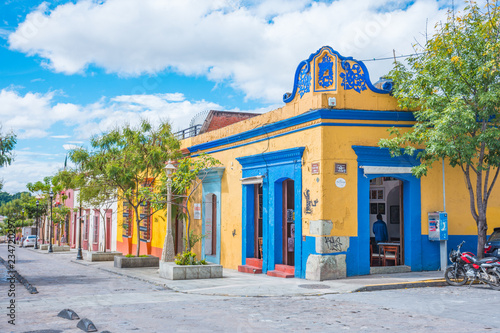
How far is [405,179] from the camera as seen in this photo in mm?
13945

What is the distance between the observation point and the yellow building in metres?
13.2

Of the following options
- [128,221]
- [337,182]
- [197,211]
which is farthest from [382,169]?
[128,221]

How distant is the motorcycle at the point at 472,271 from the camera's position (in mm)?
11227

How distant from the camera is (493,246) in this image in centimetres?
1269

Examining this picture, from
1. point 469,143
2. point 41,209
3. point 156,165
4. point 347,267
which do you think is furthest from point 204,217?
point 41,209

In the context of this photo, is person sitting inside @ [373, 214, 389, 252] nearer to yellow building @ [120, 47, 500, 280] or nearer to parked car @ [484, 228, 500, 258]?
yellow building @ [120, 47, 500, 280]

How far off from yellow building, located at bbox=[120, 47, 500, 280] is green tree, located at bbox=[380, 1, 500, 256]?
2.46 ft

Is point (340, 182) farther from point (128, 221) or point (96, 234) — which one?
point (96, 234)

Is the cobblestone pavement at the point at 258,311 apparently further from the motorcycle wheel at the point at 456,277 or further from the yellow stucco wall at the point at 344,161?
the yellow stucco wall at the point at 344,161

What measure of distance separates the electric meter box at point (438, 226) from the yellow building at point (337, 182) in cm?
9

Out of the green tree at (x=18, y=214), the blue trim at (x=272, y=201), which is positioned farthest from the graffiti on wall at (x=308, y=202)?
the green tree at (x=18, y=214)

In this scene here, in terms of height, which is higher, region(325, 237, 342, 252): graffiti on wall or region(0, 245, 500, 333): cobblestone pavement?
region(325, 237, 342, 252): graffiti on wall

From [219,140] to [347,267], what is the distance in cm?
758

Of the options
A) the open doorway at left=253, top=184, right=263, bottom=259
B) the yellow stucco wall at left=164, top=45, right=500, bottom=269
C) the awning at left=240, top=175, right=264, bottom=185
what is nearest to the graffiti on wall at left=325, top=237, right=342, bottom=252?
the yellow stucco wall at left=164, top=45, right=500, bottom=269
